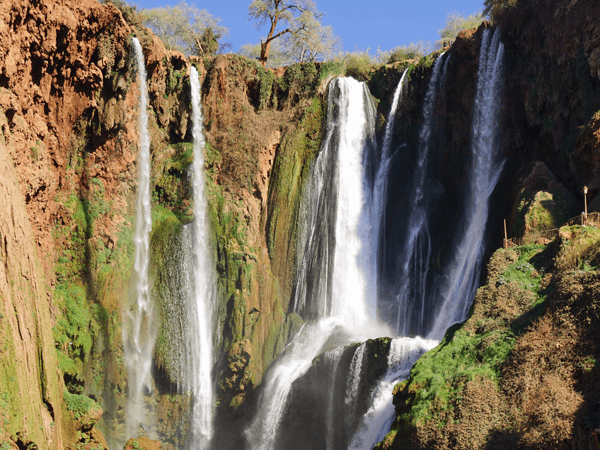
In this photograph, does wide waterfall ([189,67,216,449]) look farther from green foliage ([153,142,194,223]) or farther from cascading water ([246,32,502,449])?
cascading water ([246,32,502,449])

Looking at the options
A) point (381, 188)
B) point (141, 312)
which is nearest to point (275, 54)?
point (381, 188)

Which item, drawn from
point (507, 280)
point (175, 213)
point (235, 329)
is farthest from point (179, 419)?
point (507, 280)

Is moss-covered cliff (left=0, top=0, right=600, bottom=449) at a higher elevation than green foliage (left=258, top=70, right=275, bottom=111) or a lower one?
lower

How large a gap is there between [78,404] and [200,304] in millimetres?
7968

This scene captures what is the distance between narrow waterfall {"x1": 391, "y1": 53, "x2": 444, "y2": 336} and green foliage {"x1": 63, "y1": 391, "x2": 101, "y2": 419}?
46.1 feet

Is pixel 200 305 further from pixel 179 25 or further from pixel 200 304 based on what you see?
pixel 179 25

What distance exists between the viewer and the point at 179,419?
2428cm

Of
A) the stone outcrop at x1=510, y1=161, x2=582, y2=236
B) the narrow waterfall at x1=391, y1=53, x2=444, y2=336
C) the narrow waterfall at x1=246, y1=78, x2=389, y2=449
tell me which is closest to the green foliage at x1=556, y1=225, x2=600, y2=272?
the stone outcrop at x1=510, y1=161, x2=582, y2=236

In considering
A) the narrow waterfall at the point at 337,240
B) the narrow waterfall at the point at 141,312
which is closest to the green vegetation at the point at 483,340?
the narrow waterfall at the point at 337,240

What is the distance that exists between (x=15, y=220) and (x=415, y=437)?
1339 cm

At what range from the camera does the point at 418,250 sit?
27.1 meters

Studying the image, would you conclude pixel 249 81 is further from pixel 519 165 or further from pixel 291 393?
pixel 291 393

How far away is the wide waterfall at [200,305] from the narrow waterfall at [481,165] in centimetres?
1053

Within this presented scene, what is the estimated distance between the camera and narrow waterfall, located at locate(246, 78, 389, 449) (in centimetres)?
2634
